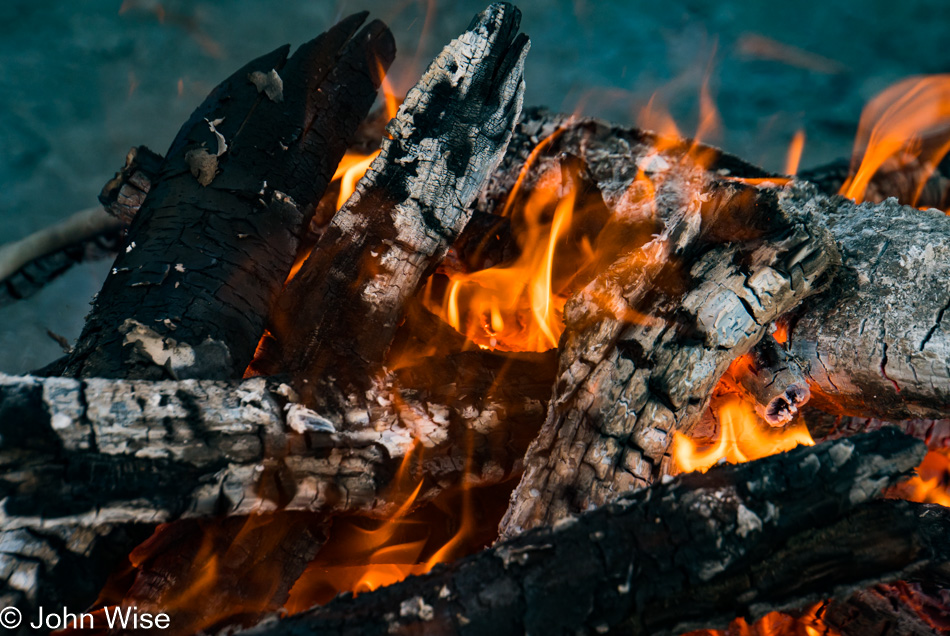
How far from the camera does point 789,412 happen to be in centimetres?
176

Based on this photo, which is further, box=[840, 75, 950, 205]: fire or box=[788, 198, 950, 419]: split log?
box=[840, 75, 950, 205]: fire

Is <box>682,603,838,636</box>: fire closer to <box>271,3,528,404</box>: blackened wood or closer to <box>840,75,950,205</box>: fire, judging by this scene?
<box>271,3,528,404</box>: blackened wood

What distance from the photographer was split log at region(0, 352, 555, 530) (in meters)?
1.28

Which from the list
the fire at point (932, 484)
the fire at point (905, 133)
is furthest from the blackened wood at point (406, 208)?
the fire at point (905, 133)

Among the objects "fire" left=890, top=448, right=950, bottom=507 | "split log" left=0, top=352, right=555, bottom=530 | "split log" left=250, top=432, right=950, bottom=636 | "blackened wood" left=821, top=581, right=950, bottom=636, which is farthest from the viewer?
"fire" left=890, top=448, right=950, bottom=507

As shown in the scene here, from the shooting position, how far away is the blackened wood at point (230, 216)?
1.72m

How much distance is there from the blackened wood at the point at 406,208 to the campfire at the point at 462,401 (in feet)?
0.03

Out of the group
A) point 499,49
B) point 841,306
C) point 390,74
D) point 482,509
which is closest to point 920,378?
point 841,306

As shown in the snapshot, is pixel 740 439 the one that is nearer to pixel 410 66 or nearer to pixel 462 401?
pixel 462 401

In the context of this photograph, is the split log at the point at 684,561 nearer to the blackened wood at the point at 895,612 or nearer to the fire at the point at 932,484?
the blackened wood at the point at 895,612

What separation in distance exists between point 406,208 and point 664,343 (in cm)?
100

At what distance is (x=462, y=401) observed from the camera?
188 cm

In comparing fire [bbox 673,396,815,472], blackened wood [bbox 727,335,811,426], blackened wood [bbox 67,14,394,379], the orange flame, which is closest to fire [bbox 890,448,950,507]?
fire [bbox 673,396,815,472]

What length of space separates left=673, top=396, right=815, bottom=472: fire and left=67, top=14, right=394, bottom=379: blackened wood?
150 centimetres
